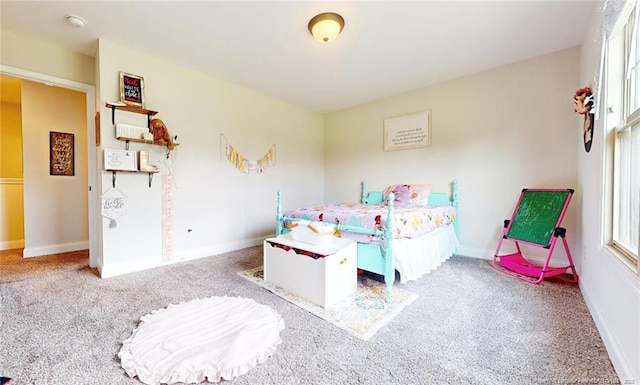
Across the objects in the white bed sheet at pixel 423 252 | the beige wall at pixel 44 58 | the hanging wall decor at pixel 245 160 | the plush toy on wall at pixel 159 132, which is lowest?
the white bed sheet at pixel 423 252

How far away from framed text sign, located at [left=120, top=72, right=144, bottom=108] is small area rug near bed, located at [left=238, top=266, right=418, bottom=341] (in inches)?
91.0

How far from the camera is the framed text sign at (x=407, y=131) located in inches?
145

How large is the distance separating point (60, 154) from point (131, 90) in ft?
6.45

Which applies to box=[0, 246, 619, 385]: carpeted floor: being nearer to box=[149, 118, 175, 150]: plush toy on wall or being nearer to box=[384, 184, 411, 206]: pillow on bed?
box=[384, 184, 411, 206]: pillow on bed

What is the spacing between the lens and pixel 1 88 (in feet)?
11.5

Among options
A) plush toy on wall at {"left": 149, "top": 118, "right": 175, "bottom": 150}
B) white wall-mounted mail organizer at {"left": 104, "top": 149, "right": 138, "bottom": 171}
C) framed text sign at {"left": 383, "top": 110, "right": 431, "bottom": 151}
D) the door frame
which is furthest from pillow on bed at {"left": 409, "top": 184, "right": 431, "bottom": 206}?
the door frame

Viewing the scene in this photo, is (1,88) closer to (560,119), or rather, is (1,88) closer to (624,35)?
(624,35)

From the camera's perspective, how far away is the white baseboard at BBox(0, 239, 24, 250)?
361cm

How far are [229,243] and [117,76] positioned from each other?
2.33 metres

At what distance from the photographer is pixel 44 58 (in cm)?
257

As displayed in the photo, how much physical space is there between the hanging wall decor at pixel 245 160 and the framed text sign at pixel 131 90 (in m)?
1.01

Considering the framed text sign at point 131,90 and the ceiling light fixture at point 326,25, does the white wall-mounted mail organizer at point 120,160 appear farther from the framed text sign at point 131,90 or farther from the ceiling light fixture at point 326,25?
the ceiling light fixture at point 326,25

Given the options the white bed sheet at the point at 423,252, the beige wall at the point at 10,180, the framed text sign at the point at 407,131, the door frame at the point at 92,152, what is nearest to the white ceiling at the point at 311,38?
the door frame at the point at 92,152

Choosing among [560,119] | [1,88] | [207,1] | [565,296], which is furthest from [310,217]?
[1,88]
